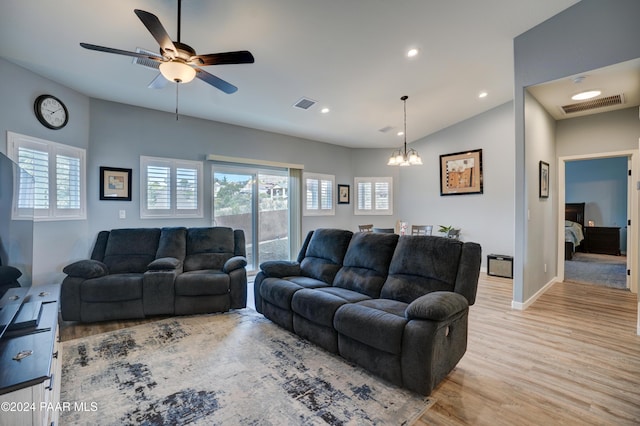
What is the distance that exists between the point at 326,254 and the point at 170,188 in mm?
2962

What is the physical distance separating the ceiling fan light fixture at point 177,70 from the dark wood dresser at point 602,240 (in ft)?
33.1

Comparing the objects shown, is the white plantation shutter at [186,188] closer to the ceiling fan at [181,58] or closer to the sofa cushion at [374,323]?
the ceiling fan at [181,58]

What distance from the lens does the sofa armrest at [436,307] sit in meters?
1.91

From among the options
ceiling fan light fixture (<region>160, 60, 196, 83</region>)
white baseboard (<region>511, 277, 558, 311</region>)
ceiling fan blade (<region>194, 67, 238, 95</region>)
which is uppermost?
ceiling fan blade (<region>194, 67, 238, 95</region>)

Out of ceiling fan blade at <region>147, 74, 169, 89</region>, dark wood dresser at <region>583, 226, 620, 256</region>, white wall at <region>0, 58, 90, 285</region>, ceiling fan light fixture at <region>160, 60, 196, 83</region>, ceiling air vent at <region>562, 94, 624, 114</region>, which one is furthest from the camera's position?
dark wood dresser at <region>583, 226, 620, 256</region>

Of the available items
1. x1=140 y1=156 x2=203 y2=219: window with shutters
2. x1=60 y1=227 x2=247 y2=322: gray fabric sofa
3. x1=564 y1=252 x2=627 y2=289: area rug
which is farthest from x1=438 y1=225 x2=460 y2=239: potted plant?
x1=140 y1=156 x2=203 y2=219: window with shutters

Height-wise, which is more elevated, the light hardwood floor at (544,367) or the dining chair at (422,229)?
the dining chair at (422,229)

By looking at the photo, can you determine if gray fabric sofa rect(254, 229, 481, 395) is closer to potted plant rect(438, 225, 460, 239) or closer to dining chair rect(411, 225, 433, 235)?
dining chair rect(411, 225, 433, 235)

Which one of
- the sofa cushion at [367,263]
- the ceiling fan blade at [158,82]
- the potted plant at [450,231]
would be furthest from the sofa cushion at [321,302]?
the potted plant at [450,231]

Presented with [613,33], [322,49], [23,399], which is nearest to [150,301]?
[23,399]

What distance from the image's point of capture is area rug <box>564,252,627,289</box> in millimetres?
5004

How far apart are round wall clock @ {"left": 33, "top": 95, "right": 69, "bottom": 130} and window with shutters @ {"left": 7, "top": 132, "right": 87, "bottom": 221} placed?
0.24 metres

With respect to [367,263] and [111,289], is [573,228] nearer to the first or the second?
[367,263]

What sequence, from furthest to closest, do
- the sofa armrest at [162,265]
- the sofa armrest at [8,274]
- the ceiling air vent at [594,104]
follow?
the ceiling air vent at [594,104]
the sofa armrest at [162,265]
the sofa armrest at [8,274]
